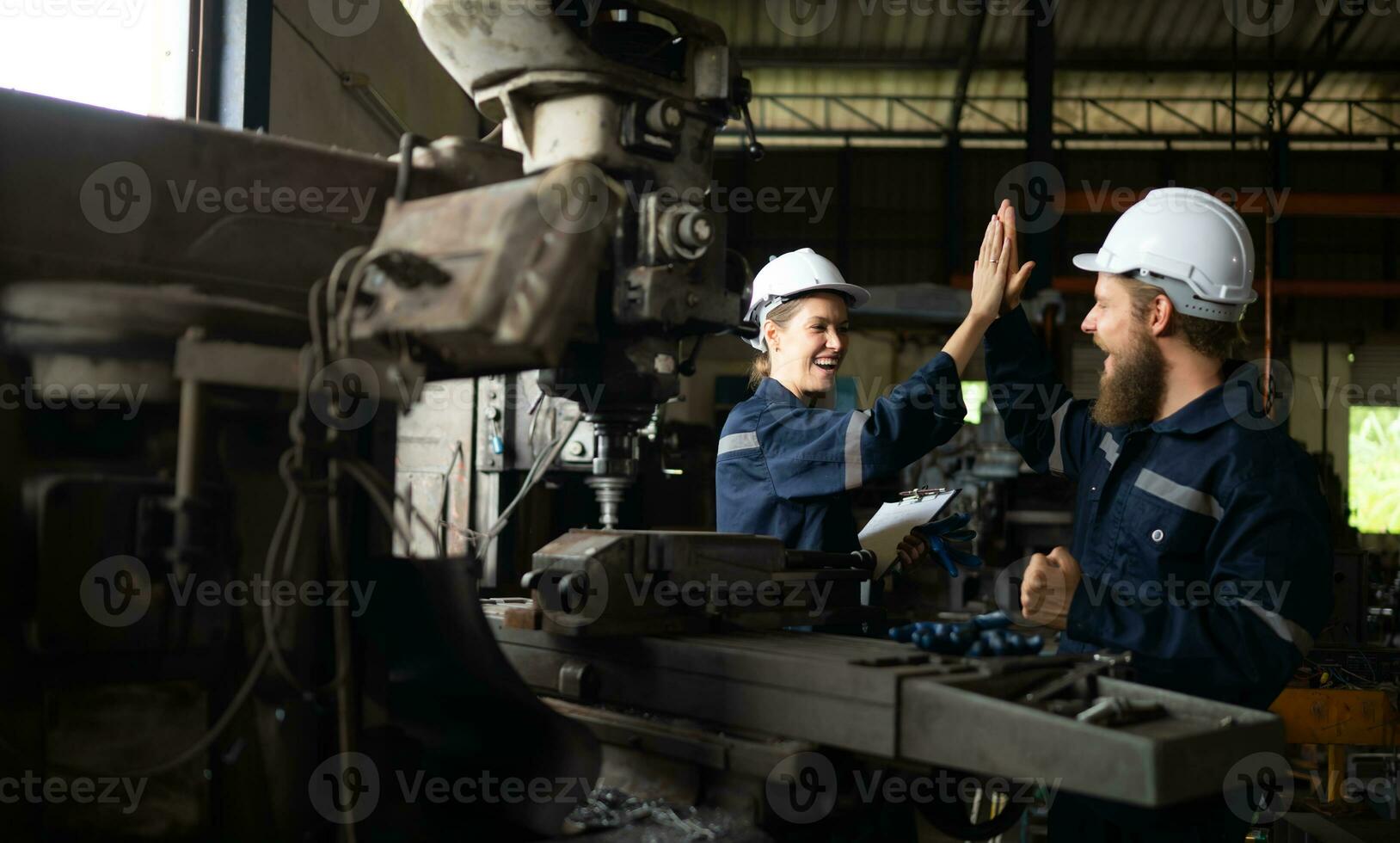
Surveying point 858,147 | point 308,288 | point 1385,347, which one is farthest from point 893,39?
point 308,288

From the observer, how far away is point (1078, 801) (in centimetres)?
157

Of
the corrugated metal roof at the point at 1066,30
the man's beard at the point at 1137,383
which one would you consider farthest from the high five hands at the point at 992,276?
the corrugated metal roof at the point at 1066,30

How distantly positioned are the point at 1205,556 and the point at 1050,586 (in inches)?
10.1

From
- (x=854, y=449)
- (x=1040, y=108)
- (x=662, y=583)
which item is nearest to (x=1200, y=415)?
(x=854, y=449)

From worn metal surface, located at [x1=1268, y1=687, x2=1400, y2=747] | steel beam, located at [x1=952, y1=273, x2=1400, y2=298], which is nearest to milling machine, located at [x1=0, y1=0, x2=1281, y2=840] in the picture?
worn metal surface, located at [x1=1268, y1=687, x2=1400, y2=747]

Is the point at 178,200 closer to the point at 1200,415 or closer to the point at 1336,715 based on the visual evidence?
the point at 1200,415

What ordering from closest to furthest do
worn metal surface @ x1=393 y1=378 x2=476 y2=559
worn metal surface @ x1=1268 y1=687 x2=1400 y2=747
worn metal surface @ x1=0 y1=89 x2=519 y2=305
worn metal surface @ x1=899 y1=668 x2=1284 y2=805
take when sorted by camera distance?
worn metal surface @ x1=899 y1=668 x2=1284 y2=805 → worn metal surface @ x1=0 y1=89 x2=519 y2=305 → worn metal surface @ x1=1268 y1=687 x2=1400 y2=747 → worn metal surface @ x1=393 y1=378 x2=476 y2=559

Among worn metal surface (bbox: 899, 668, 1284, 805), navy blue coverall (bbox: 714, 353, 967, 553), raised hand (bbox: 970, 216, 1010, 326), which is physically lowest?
worn metal surface (bbox: 899, 668, 1284, 805)

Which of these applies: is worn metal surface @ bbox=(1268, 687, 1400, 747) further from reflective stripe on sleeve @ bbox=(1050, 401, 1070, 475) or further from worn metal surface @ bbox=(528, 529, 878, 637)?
worn metal surface @ bbox=(528, 529, 878, 637)

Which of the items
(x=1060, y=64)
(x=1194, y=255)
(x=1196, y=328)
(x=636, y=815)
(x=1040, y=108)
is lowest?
(x=636, y=815)

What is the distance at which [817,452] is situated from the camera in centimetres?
179

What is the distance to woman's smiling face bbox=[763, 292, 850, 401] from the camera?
2031 mm

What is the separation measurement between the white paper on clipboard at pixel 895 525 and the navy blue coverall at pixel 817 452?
0.04 meters

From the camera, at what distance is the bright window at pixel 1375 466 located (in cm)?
1040
